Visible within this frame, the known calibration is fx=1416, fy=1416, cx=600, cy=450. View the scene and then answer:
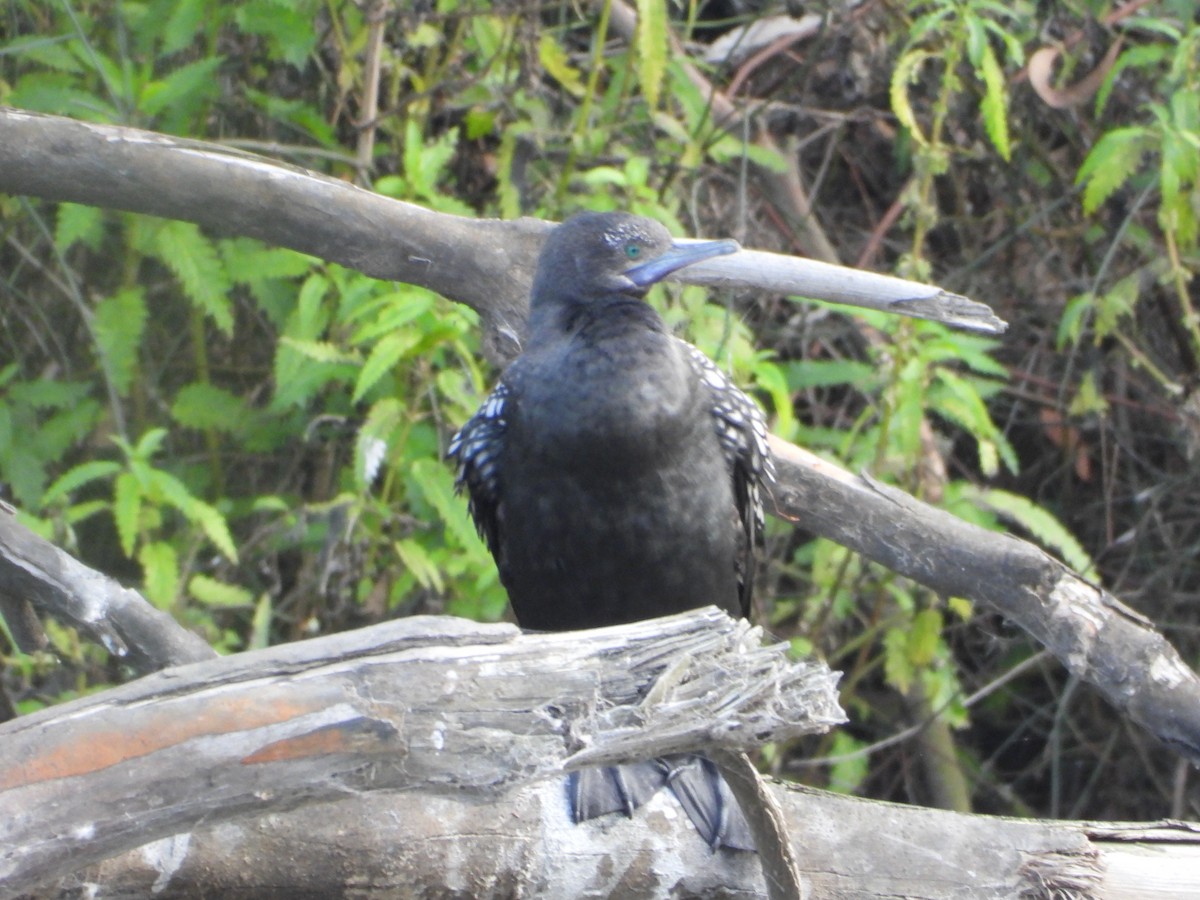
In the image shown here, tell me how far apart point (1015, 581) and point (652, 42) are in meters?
1.57

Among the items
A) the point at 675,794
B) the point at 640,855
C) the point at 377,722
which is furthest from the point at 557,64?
the point at 377,722

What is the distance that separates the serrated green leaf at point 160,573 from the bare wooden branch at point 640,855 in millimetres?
1337

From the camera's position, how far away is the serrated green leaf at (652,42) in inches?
129

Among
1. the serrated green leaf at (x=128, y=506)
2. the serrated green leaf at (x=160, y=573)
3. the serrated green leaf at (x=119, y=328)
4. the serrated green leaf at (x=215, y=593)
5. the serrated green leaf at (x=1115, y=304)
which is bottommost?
the serrated green leaf at (x=215, y=593)

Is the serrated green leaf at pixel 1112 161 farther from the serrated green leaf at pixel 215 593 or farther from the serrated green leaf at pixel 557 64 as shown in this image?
the serrated green leaf at pixel 215 593

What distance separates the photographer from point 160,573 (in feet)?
10.4

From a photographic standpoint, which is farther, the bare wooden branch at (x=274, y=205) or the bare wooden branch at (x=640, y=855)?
the bare wooden branch at (x=274, y=205)

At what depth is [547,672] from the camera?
5.32 ft

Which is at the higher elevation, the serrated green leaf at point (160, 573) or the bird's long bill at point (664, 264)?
the bird's long bill at point (664, 264)

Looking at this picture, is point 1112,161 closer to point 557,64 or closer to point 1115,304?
point 1115,304

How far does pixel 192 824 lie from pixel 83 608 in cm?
93

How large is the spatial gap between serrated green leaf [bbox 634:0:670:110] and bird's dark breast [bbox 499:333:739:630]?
1112 millimetres

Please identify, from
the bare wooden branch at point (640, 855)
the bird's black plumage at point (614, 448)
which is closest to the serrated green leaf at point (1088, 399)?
the bird's black plumage at point (614, 448)

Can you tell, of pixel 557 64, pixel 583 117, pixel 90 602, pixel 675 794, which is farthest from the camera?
pixel 557 64
